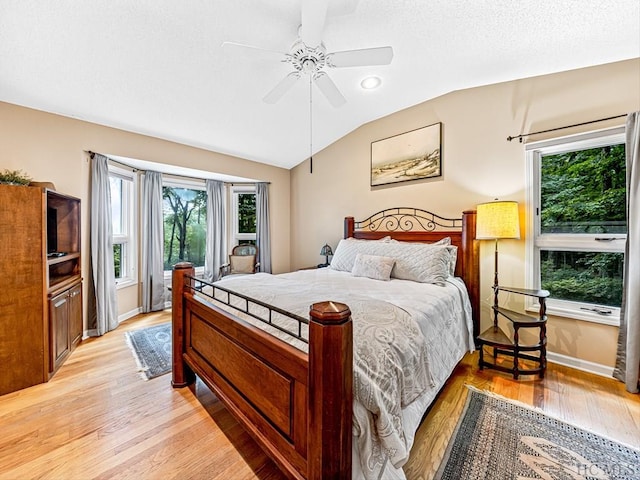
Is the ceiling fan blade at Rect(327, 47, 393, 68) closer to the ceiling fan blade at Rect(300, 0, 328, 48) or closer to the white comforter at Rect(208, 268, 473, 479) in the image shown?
the ceiling fan blade at Rect(300, 0, 328, 48)

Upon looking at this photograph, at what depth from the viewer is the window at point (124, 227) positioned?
3873 millimetres

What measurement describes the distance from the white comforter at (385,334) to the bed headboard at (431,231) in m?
0.36

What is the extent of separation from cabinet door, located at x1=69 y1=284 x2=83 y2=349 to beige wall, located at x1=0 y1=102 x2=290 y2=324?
40cm

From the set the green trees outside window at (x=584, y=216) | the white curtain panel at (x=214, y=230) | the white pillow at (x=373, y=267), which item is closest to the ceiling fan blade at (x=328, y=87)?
the white pillow at (x=373, y=267)

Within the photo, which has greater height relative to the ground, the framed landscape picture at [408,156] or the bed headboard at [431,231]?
the framed landscape picture at [408,156]

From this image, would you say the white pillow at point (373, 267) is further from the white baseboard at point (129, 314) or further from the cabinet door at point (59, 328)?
the white baseboard at point (129, 314)

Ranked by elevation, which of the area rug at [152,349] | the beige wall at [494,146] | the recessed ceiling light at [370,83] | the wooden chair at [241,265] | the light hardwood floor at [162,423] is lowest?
the light hardwood floor at [162,423]

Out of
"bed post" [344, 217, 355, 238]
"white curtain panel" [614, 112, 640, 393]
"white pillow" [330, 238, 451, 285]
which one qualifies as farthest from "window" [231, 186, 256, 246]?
"white curtain panel" [614, 112, 640, 393]

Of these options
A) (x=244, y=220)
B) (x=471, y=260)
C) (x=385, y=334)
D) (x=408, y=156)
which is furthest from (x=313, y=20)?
(x=244, y=220)

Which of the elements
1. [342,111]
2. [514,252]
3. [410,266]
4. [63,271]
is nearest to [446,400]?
[410,266]

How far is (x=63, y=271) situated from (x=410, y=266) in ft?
12.6

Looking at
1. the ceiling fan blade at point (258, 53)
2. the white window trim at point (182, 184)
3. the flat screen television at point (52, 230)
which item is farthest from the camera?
the white window trim at point (182, 184)

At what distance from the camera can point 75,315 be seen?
9.62ft

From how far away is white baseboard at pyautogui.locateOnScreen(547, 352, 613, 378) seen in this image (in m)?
2.37
